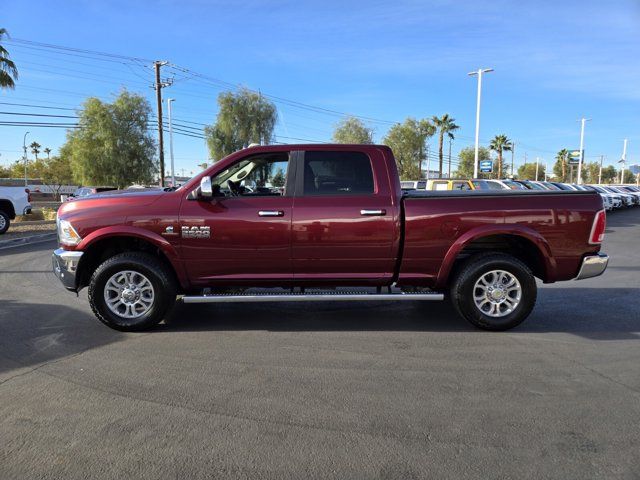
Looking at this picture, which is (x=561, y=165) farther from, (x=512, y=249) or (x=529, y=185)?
(x=512, y=249)

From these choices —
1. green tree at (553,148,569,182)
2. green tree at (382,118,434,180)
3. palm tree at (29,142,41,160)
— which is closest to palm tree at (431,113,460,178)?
green tree at (382,118,434,180)

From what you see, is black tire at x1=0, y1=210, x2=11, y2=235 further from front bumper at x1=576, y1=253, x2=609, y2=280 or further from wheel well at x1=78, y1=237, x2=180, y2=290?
front bumper at x1=576, y1=253, x2=609, y2=280

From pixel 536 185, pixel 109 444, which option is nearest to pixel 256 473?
pixel 109 444

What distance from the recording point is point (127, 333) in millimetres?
5191

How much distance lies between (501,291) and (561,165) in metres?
110

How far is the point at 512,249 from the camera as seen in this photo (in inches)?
219

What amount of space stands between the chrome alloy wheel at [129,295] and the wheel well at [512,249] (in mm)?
3502

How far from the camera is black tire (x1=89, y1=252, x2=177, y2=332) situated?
507cm

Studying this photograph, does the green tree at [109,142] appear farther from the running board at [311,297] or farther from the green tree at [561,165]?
the green tree at [561,165]

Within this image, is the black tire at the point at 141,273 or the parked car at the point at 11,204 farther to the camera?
the parked car at the point at 11,204

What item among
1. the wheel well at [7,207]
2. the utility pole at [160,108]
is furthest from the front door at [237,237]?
the utility pole at [160,108]

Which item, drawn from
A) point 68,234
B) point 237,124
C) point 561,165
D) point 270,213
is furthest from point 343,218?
point 561,165

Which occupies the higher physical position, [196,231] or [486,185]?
[486,185]

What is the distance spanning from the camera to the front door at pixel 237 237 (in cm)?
503
